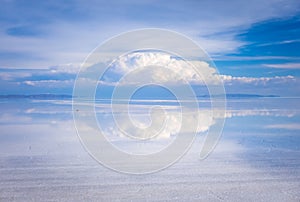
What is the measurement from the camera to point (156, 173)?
381 inches

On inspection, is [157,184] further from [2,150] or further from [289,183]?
[2,150]

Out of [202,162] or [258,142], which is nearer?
[202,162]

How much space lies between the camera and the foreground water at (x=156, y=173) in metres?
8.04

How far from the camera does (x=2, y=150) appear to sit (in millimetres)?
11414

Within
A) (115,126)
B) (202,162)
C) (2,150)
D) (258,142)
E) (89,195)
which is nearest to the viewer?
(89,195)

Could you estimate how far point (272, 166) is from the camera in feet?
33.2

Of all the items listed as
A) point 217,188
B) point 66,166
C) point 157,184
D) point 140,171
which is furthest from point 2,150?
point 217,188

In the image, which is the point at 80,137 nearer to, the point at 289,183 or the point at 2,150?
the point at 2,150

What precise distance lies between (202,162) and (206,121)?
7294 mm

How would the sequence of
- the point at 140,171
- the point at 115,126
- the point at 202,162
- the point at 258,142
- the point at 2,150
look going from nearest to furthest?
the point at 140,171 < the point at 202,162 < the point at 2,150 < the point at 258,142 < the point at 115,126

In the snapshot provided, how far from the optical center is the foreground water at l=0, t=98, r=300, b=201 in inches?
316

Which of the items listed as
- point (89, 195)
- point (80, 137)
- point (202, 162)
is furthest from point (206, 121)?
point (89, 195)

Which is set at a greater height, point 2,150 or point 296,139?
point 296,139

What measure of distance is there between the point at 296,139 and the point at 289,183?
499cm
